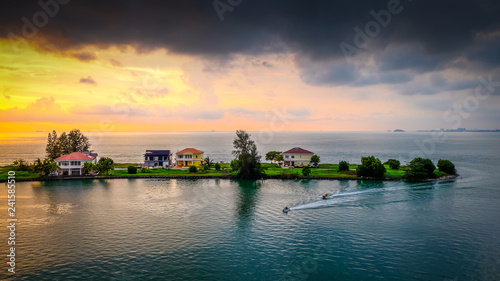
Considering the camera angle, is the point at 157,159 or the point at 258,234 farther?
the point at 157,159

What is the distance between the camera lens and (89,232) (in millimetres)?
38938

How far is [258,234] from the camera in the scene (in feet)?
126

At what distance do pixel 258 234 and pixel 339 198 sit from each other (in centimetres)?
2382

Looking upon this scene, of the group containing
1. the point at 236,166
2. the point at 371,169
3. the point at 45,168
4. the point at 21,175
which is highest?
the point at 45,168

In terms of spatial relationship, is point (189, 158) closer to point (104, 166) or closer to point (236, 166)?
point (236, 166)

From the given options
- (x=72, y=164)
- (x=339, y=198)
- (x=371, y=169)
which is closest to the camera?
(x=339, y=198)

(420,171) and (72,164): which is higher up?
(72,164)

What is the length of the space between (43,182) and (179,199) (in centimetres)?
4147

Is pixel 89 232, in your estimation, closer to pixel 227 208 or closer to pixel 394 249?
pixel 227 208

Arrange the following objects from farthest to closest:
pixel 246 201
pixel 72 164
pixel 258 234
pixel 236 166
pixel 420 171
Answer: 1. pixel 72 164
2. pixel 236 166
3. pixel 420 171
4. pixel 246 201
5. pixel 258 234

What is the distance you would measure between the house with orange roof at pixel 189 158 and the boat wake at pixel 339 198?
180ft

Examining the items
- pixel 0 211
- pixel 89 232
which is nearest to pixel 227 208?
pixel 89 232

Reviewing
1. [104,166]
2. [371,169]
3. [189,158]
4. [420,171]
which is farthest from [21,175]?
[420,171]

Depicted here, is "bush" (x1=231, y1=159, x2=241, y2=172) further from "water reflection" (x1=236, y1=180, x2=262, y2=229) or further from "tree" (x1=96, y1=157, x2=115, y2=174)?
"tree" (x1=96, y1=157, x2=115, y2=174)
